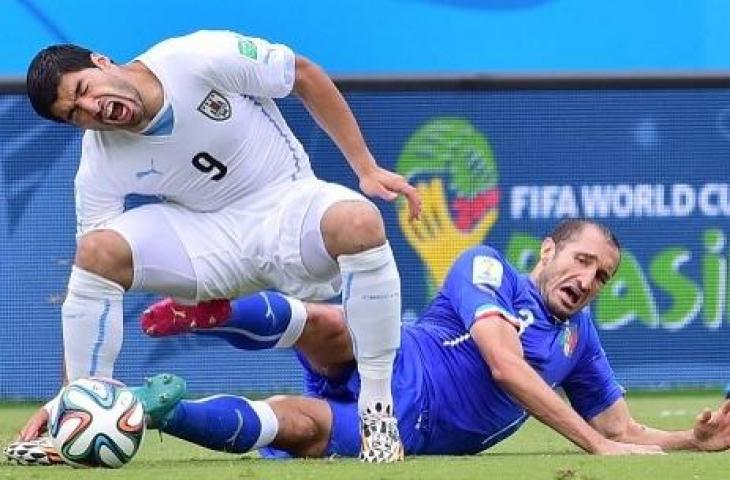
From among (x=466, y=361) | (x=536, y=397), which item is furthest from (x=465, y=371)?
(x=536, y=397)

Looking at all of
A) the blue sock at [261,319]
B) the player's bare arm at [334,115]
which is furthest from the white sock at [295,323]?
the player's bare arm at [334,115]

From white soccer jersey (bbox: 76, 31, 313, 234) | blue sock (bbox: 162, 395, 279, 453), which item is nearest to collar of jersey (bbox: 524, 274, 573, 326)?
white soccer jersey (bbox: 76, 31, 313, 234)

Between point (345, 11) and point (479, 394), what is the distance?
599 centimetres

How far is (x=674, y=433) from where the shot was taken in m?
6.88

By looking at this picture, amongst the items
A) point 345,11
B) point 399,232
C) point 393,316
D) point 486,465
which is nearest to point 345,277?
point 393,316

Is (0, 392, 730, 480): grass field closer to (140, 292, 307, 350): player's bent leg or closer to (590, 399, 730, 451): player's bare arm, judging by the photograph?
(590, 399, 730, 451): player's bare arm

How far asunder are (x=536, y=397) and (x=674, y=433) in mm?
739

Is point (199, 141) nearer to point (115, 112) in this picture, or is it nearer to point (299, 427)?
point (115, 112)

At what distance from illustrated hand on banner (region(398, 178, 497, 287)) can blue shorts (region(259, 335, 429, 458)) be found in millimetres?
4448

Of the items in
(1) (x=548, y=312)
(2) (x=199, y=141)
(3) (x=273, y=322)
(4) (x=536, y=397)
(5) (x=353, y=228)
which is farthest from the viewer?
(3) (x=273, y=322)

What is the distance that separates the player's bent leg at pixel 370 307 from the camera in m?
6.12

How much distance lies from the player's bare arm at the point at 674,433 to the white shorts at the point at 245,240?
1124 mm

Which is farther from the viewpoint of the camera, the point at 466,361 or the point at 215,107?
the point at 466,361

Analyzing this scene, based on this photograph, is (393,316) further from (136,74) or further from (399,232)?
(399,232)
